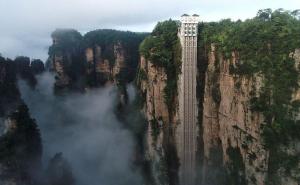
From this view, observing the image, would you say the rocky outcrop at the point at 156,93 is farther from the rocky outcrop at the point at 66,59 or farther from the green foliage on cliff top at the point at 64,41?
the green foliage on cliff top at the point at 64,41

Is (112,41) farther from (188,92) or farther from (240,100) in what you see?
(240,100)

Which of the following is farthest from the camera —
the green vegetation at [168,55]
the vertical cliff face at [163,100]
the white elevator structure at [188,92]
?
the vertical cliff face at [163,100]

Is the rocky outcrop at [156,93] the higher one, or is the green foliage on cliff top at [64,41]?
the green foliage on cliff top at [64,41]

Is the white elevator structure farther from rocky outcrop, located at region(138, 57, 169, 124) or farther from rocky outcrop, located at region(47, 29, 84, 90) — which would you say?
rocky outcrop, located at region(47, 29, 84, 90)

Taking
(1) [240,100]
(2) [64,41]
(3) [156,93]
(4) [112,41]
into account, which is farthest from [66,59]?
(1) [240,100]

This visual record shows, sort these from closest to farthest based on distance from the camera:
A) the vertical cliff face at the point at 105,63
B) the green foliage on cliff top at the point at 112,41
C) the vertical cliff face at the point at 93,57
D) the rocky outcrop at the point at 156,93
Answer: the rocky outcrop at the point at 156,93
the vertical cliff face at the point at 105,63
the vertical cliff face at the point at 93,57
the green foliage on cliff top at the point at 112,41

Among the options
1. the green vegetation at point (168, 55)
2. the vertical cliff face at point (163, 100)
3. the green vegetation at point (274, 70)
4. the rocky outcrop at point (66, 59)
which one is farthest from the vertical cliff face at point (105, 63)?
the green vegetation at point (274, 70)
